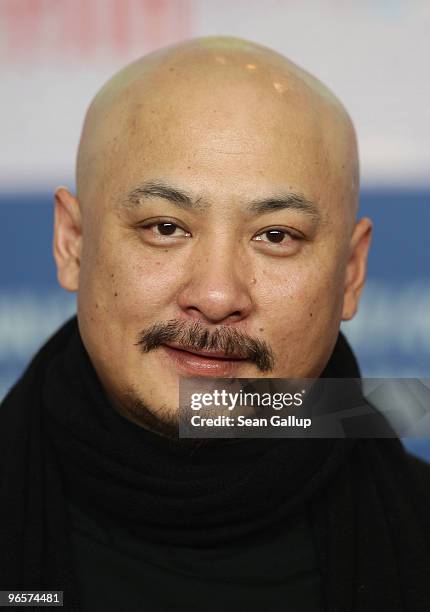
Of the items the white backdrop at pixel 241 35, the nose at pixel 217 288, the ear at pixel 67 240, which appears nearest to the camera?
the nose at pixel 217 288

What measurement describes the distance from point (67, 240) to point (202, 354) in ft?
1.30

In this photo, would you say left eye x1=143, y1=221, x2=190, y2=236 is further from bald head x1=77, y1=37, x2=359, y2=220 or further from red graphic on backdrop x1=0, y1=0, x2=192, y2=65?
red graphic on backdrop x1=0, y1=0, x2=192, y2=65

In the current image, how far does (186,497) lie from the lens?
159 cm

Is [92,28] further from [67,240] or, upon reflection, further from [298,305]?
[298,305]

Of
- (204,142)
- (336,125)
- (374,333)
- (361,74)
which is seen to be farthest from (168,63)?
(374,333)

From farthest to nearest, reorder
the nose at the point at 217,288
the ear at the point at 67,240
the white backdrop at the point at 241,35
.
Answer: the white backdrop at the point at 241,35 → the ear at the point at 67,240 → the nose at the point at 217,288

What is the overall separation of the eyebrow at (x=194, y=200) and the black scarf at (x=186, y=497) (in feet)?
1.16

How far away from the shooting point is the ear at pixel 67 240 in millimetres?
1766

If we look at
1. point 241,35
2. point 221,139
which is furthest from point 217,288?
point 241,35

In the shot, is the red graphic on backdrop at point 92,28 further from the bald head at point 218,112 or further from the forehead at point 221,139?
the forehead at point 221,139

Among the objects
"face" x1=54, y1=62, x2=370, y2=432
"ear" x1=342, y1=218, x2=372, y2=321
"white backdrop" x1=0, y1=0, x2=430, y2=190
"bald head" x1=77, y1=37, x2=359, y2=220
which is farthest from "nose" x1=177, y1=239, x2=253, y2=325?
"white backdrop" x1=0, y1=0, x2=430, y2=190

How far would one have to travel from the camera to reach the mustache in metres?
1.53

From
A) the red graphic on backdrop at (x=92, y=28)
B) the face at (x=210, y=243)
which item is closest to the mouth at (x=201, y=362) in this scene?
the face at (x=210, y=243)

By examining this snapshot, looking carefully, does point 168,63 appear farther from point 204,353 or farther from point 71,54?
point 71,54
